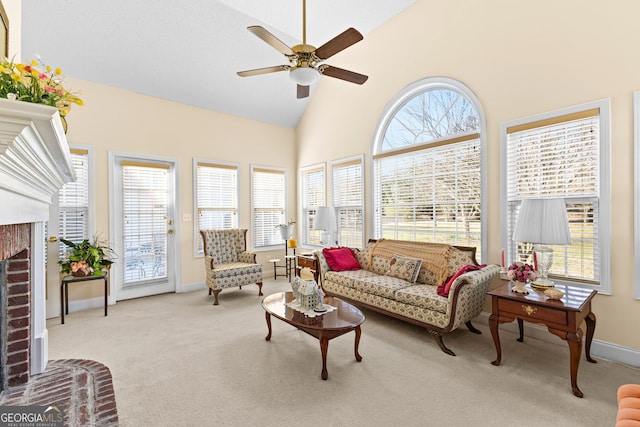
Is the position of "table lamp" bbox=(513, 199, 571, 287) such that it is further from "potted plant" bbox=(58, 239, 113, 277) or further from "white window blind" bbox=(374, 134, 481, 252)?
"potted plant" bbox=(58, 239, 113, 277)

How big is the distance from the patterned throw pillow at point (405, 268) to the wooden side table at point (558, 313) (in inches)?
40.5

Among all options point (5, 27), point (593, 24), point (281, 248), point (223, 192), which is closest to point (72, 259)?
point (223, 192)

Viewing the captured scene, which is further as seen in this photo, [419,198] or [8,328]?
[419,198]

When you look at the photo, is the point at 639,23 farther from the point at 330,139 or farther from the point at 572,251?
the point at 330,139

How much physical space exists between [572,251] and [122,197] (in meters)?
5.87

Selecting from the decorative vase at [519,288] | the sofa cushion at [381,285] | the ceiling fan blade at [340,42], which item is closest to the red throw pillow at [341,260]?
the sofa cushion at [381,285]

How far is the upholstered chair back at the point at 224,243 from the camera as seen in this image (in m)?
4.89

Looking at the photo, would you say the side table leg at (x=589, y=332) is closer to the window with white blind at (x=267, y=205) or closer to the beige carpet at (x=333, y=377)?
the beige carpet at (x=333, y=377)

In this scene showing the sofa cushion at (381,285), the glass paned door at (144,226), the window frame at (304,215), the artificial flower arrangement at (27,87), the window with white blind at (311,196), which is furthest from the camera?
the window frame at (304,215)

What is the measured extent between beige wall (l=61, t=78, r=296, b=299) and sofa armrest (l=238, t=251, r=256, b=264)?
747 millimetres

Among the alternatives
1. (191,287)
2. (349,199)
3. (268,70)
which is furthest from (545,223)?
(191,287)

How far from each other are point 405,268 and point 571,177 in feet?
6.27

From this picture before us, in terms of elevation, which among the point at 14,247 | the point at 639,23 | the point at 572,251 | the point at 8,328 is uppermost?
the point at 639,23

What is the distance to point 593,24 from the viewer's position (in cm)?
267
